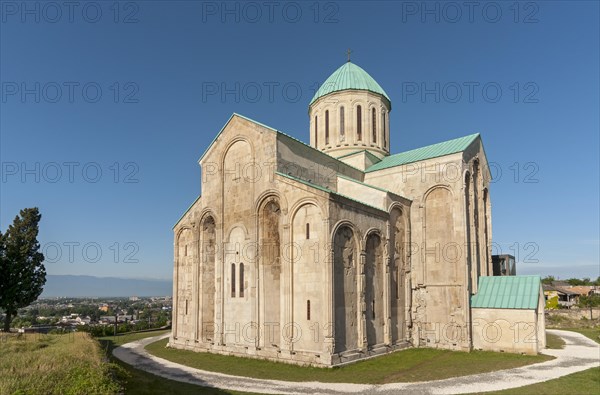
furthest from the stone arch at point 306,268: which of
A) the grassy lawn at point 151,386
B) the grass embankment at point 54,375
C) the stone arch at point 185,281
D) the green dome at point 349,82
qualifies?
the green dome at point 349,82

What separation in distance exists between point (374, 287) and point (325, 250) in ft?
15.1

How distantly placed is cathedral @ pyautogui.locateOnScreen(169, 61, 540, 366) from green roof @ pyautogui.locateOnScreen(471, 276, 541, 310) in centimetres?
78

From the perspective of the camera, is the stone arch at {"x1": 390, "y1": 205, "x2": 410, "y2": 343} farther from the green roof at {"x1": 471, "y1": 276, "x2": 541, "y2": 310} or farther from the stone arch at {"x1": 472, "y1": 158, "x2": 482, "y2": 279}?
the stone arch at {"x1": 472, "y1": 158, "x2": 482, "y2": 279}

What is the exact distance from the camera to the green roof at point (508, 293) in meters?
21.5

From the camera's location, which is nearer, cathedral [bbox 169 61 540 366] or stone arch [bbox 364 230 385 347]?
cathedral [bbox 169 61 540 366]

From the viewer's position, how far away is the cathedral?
1881 centimetres

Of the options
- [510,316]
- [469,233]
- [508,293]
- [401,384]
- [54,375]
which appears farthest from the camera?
[469,233]

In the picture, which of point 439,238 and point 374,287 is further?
point 439,238

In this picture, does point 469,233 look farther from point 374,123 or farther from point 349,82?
point 349,82

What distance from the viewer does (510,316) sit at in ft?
70.7

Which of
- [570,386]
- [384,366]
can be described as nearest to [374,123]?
[384,366]

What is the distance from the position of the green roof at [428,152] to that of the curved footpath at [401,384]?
1226 cm

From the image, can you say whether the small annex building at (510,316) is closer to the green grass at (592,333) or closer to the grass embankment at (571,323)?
the green grass at (592,333)

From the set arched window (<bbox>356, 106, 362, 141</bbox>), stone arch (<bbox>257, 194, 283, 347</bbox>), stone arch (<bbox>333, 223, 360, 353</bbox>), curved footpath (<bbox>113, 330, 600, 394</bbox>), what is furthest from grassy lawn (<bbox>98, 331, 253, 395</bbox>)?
arched window (<bbox>356, 106, 362, 141</bbox>)
